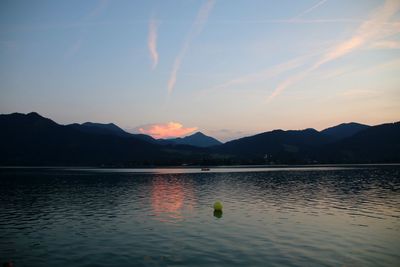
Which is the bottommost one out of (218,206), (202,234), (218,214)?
(202,234)

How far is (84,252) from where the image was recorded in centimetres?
3266

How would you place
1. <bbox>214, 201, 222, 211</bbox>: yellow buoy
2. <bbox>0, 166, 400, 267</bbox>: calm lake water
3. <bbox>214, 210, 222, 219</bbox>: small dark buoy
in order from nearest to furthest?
<bbox>0, 166, 400, 267</bbox>: calm lake water → <bbox>214, 210, 222, 219</bbox>: small dark buoy → <bbox>214, 201, 222, 211</bbox>: yellow buoy

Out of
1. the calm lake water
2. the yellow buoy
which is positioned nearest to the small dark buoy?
the calm lake water

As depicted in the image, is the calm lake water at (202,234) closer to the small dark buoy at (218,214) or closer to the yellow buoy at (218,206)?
the small dark buoy at (218,214)

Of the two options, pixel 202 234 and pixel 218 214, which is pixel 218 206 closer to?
pixel 218 214

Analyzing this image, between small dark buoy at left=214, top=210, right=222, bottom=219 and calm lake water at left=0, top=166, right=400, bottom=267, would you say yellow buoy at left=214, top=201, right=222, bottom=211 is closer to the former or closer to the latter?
small dark buoy at left=214, top=210, right=222, bottom=219

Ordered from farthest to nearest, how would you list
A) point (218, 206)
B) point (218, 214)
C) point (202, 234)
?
1. point (218, 206)
2. point (218, 214)
3. point (202, 234)

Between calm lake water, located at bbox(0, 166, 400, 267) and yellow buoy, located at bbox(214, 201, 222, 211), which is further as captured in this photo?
yellow buoy, located at bbox(214, 201, 222, 211)

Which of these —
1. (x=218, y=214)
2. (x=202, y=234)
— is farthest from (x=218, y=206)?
(x=202, y=234)

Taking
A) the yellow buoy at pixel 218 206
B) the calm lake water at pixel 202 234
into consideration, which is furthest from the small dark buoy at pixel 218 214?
the yellow buoy at pixel 218 206

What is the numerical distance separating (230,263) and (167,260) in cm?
558

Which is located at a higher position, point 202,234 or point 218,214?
point 218,214

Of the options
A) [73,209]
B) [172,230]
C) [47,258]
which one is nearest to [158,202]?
[73,209]

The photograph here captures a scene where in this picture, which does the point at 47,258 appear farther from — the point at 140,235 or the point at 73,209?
the point at 73,209
